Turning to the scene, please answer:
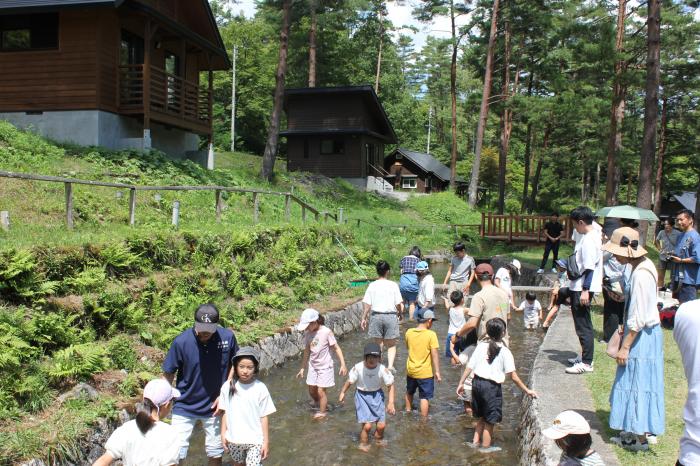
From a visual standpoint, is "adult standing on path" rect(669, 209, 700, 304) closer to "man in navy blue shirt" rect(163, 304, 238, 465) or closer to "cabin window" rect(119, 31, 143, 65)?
"man in navy blue shirt" rect(163, 304, 238, 465)

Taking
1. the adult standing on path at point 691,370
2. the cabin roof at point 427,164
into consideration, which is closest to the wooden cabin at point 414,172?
the cabin roof at point 427,164

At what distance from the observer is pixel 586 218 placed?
22.8 ft

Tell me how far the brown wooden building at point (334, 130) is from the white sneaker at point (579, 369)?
3045cm

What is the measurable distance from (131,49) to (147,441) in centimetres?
1914

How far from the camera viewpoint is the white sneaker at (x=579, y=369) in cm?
719

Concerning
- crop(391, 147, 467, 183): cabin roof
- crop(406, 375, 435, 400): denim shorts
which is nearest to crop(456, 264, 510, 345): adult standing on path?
crop(406, 375, 435, 400): denim shorts

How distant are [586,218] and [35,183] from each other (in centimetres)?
1141

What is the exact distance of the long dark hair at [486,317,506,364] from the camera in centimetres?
583

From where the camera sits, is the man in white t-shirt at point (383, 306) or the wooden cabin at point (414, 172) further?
the wooden cabin at point (414, 172)

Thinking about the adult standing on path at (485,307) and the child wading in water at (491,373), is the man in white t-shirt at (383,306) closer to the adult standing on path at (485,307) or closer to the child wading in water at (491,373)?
the adult standing on path at (485,307)

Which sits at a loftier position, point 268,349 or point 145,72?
point 145,72

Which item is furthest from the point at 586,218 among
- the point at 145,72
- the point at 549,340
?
the point at 145,72

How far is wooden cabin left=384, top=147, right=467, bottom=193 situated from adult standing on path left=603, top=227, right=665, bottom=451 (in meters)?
40.8

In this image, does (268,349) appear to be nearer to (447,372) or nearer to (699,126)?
(447,372)
